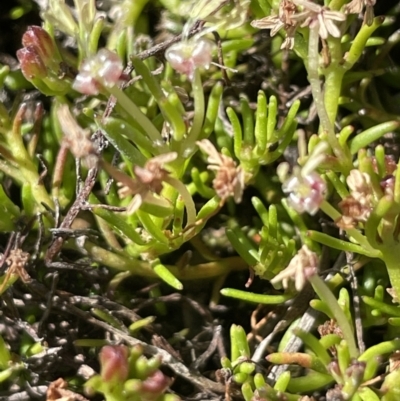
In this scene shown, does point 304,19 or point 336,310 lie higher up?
point 304,19

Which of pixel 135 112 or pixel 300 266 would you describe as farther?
pixel 135 112

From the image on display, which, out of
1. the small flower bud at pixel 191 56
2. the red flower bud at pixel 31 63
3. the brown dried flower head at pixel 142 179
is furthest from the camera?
the red flower bud at pixel 31 63

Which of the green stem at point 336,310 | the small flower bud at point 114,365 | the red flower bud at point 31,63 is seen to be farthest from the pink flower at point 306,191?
the red flower bud at point 31,63

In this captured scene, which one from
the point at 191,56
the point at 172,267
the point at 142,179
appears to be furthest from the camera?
the point at 172,267

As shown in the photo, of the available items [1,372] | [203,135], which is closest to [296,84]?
[203,135]

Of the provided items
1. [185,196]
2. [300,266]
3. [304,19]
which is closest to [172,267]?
[185,196]

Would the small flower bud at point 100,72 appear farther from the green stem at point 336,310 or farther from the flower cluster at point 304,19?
the green stem at point 336,310

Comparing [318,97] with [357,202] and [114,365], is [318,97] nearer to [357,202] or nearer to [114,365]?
[357,202]

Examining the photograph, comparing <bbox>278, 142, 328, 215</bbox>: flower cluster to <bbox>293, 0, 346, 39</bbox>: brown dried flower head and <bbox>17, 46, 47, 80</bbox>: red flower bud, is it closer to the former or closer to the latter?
<bbox>293, 0, 346, 39</bbox>: brown dried flower head
